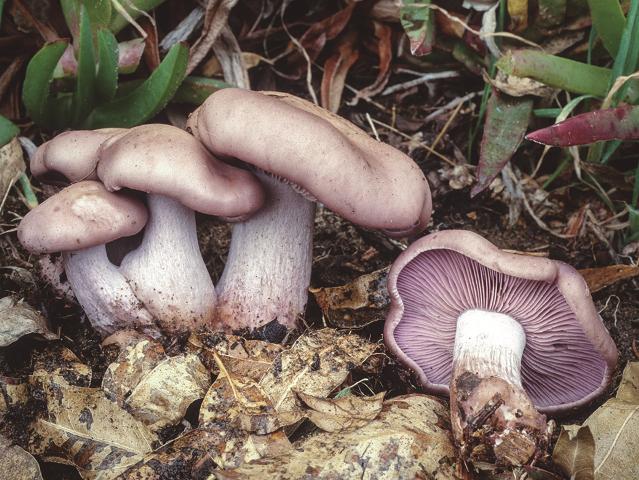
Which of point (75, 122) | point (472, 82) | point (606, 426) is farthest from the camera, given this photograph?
point (472, 82)

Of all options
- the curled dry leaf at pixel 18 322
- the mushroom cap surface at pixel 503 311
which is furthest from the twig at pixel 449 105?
the curled dry leaf at pixel 18 322

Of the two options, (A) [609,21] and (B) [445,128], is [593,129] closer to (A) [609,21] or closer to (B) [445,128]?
(A) [609,21]

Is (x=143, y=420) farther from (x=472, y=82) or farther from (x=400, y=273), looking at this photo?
(x=472, y=82)

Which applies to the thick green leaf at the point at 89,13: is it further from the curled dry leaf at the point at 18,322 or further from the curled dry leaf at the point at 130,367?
the curled dry leaf at the point at 130,367

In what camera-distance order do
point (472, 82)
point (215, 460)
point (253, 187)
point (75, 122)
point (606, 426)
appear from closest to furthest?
point (215, 460)
point (606, 426)
point (253, 187)
point (75, 122)
point (472, 82)

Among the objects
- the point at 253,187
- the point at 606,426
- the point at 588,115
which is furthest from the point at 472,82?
the point at 606,426

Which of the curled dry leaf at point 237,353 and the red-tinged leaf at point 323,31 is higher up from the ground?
the red-tinged leaf at point 323,31

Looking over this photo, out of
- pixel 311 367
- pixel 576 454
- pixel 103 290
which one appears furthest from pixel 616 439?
pixel 103 290
